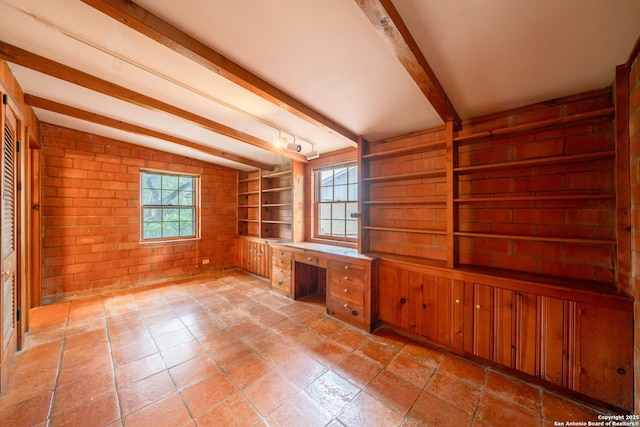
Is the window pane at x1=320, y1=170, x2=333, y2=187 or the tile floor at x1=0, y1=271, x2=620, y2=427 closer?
the tile floor at x1=0, y1=271, x2=620, y2=427

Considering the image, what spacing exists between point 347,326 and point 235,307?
1.65 m

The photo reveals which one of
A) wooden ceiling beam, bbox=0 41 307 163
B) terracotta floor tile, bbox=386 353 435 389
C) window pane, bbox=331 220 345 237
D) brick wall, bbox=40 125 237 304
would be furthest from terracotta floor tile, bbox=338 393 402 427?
brick wall, bbox=40 125 237 304

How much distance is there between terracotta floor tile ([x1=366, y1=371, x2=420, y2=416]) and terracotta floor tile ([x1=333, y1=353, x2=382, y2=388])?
0.20 feet

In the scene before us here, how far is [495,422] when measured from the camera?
152cm

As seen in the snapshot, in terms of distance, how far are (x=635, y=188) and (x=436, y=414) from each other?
2043 millimetres

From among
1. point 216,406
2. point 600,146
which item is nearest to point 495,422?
point 216,406

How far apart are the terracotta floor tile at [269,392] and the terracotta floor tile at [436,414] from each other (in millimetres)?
893

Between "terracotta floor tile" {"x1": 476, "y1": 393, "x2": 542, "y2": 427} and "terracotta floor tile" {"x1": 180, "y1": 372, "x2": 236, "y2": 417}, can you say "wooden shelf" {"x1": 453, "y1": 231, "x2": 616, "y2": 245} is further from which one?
"terracotta floor tile" {"x1": 180, "y1": 372, "x2": 236, "y2": 417}

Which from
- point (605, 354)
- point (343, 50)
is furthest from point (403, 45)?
point (605, 354)

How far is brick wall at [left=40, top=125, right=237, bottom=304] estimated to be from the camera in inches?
135

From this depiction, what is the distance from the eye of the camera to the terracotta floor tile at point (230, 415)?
1.50 metres

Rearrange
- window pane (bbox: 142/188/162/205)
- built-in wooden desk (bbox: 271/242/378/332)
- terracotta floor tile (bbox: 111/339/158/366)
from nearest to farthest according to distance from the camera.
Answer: terracotta floor tile (bbox: 111/339/158/366) < built-in wooden desk (bbox: 271/242/378/332) < window pane (bbox: 142/188/162/205)

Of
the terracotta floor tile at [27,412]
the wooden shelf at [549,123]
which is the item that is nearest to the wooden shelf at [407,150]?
the wooden shelf at [549,123]

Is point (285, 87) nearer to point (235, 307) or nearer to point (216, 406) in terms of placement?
point (216, 406)
